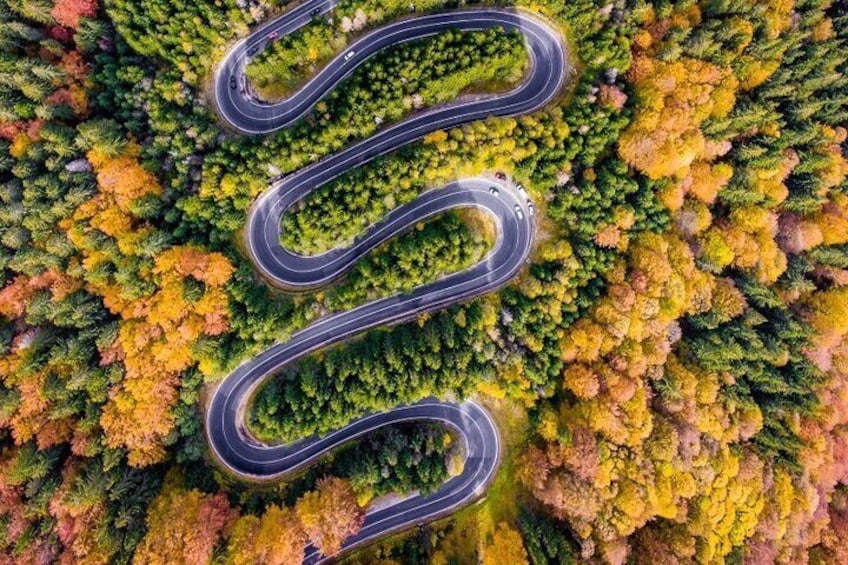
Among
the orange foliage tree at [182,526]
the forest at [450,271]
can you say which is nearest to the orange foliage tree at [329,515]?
the forest at [450,271]

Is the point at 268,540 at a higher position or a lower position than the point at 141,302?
lower

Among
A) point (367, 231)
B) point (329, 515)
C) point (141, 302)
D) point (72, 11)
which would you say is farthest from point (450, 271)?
point (72, 11)

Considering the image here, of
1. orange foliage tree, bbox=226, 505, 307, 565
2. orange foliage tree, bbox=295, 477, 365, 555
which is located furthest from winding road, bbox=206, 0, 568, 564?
orange foliage tree, bbox=226, 505, 307, 565

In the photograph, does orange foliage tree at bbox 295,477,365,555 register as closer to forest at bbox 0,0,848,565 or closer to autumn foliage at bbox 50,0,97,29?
forest at bbox 0,0,848,565

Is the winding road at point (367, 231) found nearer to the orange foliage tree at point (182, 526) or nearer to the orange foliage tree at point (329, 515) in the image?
the orange foliage tree at point (329, 515)

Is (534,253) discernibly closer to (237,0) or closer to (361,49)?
(361,49)

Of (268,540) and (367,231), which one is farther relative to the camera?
(367,231)

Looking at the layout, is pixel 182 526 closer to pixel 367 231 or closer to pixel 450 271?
pixel 367 231

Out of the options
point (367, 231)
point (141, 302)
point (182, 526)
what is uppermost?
point (367, 231)

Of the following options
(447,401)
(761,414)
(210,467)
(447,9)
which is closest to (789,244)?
(761,414)
